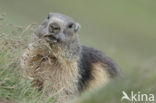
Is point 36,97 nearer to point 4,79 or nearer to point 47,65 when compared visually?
point 4,79

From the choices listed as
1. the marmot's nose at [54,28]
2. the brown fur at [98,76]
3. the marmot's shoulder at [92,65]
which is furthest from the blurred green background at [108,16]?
the marmot's nose at [54,28]

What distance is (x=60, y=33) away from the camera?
12297 mm

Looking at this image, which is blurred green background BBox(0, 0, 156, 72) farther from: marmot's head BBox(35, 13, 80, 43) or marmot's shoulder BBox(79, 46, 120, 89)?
marmot's head BBox(35, 13, 80, 43)

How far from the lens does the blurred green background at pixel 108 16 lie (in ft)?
167

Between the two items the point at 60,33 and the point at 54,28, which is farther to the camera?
the point at 60,33

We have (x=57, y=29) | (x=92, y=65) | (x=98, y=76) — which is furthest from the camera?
(x=92, y=65)

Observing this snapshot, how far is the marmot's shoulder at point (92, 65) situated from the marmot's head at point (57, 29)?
55 cm

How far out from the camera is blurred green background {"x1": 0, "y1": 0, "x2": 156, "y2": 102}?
167 feet

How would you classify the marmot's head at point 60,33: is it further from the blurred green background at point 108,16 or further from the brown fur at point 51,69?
the blurred green background at point 108,16

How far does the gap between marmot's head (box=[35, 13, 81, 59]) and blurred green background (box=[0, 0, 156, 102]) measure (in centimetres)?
3334

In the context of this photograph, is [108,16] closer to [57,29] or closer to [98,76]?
[98,76]

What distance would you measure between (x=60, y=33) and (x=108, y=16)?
58.9 m

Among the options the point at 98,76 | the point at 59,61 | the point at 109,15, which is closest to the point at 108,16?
the point at 109,15

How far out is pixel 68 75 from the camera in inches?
488
